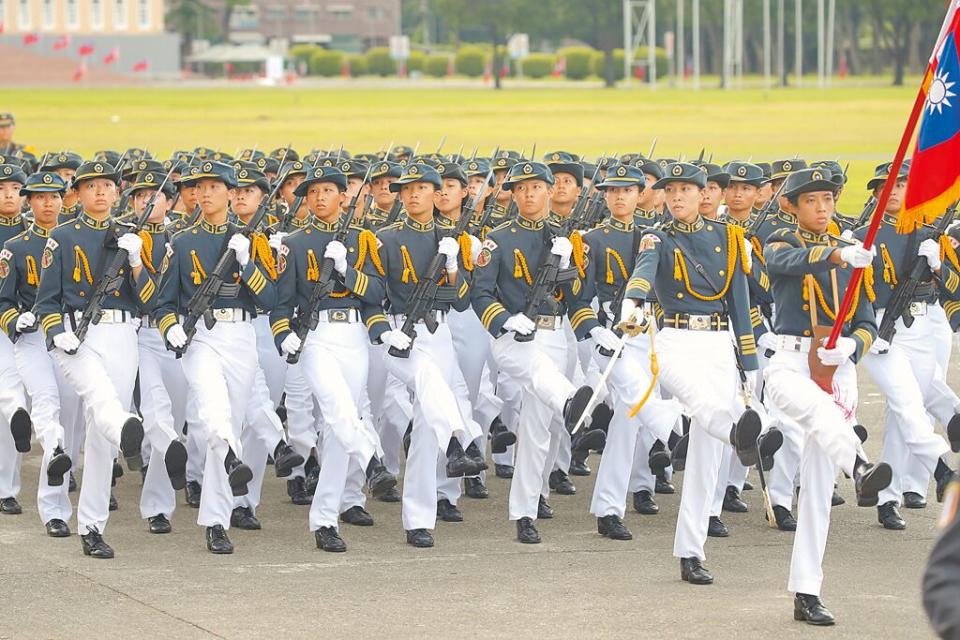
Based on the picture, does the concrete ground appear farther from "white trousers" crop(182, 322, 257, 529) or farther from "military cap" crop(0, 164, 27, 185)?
"military cap" crop(0, 164, 27, 185)

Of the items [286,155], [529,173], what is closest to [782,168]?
[529,173]

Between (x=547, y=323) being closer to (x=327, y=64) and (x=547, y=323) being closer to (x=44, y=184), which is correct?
(x=44, y=184)

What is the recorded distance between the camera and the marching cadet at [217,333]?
9172mm

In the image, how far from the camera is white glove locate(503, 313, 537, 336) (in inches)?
379

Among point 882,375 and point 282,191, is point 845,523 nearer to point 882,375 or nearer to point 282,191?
point 882,375

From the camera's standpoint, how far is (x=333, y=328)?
9.65 meters

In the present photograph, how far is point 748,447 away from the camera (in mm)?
7961

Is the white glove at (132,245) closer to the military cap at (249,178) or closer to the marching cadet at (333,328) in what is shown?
the marching cadet at (333,328)

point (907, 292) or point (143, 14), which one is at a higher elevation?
point (143, 14)

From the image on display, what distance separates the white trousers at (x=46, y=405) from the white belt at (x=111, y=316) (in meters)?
0.57

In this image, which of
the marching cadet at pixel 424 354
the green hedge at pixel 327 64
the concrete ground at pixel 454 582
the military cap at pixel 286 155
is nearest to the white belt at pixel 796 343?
the concrete ground at pixel 454 582

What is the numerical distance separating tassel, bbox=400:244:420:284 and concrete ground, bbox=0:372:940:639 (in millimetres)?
1356

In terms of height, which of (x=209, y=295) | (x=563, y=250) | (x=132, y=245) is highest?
(x=132, y=245)

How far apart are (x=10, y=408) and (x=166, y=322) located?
1188mm
